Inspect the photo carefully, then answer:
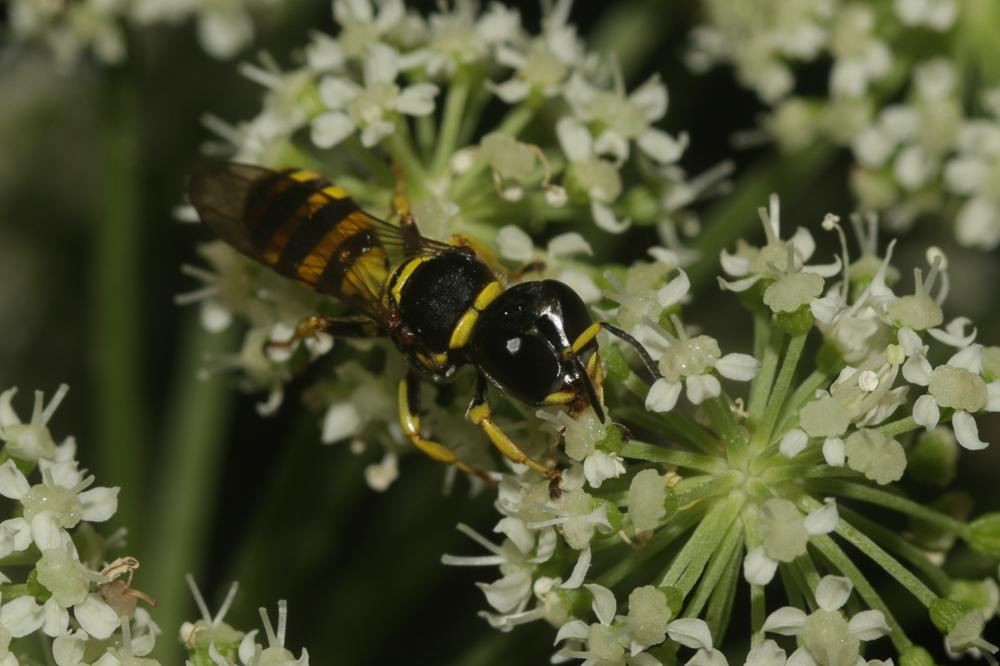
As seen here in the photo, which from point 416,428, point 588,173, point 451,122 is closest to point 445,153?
point 451,122

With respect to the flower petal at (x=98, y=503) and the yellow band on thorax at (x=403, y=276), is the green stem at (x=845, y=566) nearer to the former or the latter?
the yellow band on thorax at (x=403, y=276)

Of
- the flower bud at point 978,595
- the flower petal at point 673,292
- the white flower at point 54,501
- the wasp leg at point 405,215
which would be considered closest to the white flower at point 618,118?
the wasp leg at point 405,215

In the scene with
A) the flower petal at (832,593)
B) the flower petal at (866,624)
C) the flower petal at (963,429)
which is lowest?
the flower petal at (866,624)

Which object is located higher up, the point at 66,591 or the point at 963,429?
the point at 963,429

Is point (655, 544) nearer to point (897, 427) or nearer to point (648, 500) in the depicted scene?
point (648, 500)

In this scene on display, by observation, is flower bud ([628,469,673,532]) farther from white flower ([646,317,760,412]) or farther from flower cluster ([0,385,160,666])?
flower cluster ([0,385,160,666])

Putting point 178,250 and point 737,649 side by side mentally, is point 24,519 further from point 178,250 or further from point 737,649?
point 178,250
